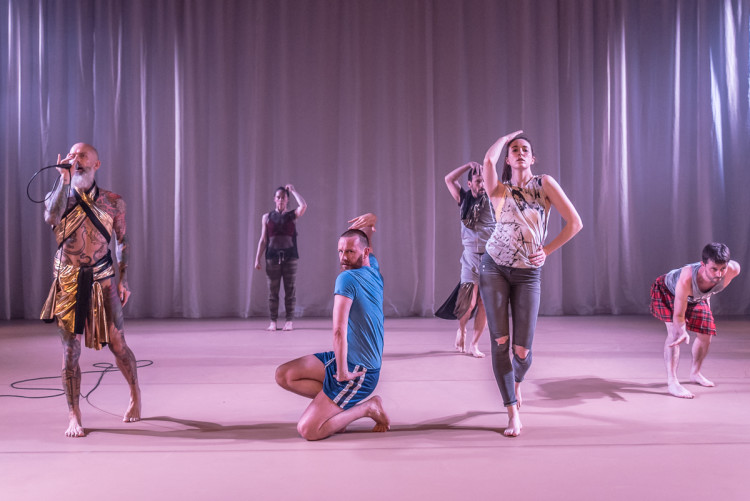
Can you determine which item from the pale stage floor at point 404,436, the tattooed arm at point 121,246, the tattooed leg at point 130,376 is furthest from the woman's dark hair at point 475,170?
the tattooed leg at point 130,376

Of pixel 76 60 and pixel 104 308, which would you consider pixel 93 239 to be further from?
pixel 76 60

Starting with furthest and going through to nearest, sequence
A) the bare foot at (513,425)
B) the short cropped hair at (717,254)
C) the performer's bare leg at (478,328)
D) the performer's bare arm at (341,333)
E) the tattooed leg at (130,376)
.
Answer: the performer's bare leg at (478,328) < the short cropped hair at (717,254) < the tattooed leg at (130,376) < the bare foot at (513,425) < the performer's bare arm at (341,333)

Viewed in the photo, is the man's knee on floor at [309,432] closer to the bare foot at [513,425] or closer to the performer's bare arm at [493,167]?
the bare foot at [513,425]

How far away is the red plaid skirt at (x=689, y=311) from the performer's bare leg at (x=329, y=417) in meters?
2.03

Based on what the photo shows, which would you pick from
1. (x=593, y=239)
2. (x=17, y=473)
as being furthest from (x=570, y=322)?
(x=17, y=473)

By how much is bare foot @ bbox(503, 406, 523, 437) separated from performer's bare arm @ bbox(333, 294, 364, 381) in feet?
2.64

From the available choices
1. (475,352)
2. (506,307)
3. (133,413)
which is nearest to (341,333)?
(506,307)

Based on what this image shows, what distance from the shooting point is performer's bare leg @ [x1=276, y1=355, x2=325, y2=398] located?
330 centimetres

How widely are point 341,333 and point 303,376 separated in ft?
1.31

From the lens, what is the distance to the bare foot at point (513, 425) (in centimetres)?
317

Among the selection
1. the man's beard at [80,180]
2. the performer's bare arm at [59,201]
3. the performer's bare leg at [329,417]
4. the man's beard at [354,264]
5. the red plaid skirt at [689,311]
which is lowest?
the performer's bare leg at [329,417]

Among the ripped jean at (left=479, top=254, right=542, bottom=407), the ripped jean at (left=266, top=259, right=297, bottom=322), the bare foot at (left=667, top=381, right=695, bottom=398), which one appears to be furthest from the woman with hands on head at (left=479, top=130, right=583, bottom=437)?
the ripped jean at (left=266, top=259, right=297, bottom=322)

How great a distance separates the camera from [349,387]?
319 centimetres

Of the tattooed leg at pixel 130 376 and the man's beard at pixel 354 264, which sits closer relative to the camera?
the man's beard at pixel 354 264
